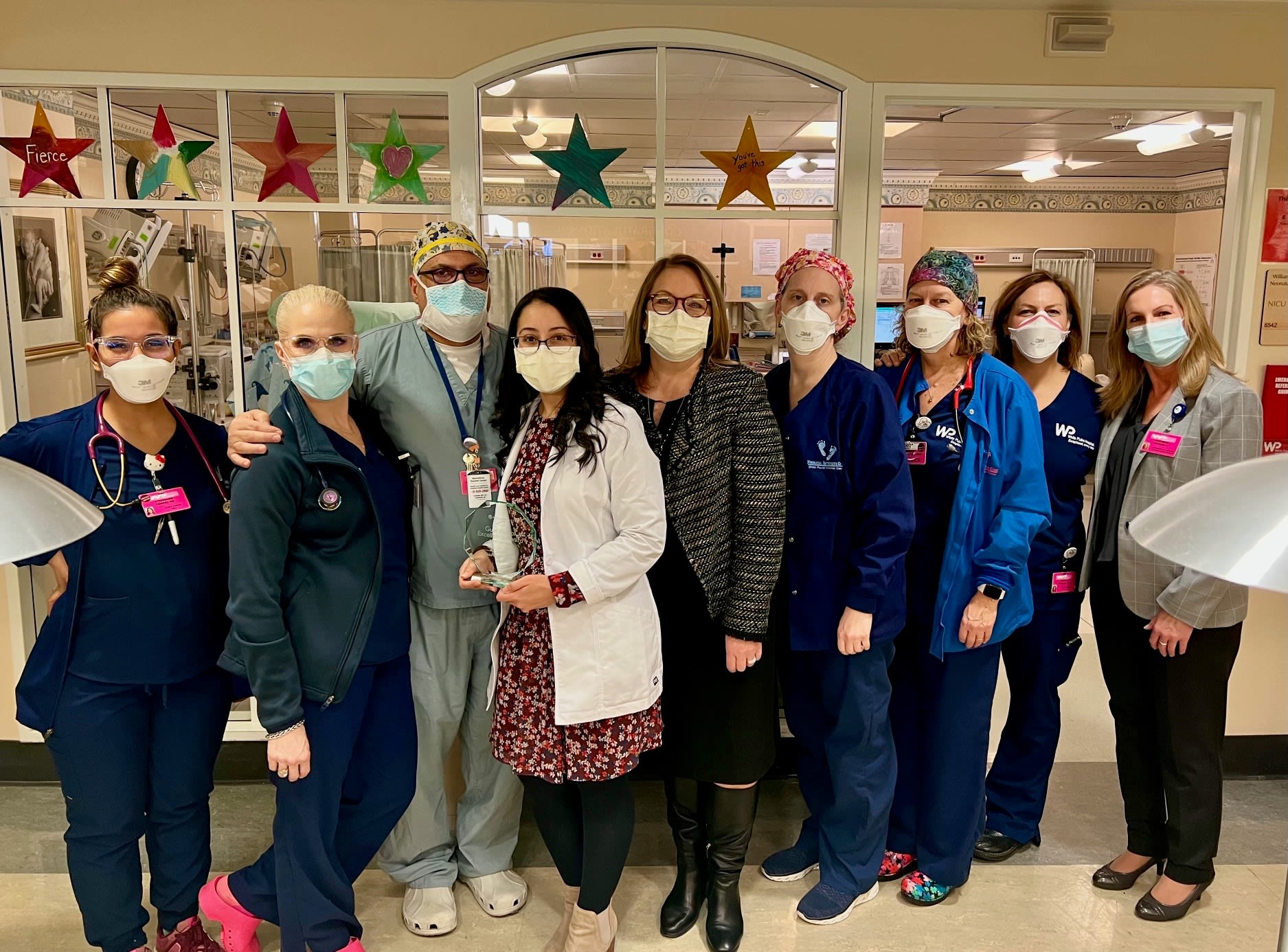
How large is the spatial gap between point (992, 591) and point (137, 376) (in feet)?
6.61

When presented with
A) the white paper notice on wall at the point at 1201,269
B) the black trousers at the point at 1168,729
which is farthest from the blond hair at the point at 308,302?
the white paper notice on wall at the point at 1201,269

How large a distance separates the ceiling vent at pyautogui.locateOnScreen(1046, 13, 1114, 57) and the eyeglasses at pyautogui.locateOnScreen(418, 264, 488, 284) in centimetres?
193

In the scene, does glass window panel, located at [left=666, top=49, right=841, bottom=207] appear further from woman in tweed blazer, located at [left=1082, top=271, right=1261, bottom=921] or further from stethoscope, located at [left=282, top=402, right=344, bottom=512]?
stethoscope, located at [left=282, top=402, right=344, bottom=512]

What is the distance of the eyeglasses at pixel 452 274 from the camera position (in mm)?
2209

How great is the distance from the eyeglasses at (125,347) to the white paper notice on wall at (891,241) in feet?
22.7

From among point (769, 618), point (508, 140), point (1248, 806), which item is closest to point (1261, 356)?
point (1248, 806)

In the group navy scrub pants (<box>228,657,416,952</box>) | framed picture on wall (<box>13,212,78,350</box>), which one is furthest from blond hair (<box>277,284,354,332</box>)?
framed picture on wall (<box>13,212,78,350</box>)

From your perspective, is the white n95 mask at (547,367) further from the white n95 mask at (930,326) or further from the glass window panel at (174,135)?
the glass window panel at (174,135)

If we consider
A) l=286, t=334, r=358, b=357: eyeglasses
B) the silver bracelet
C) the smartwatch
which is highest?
l=286, t=334, r=358, b=357: eyeglasses

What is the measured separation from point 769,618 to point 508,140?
181 centimetres

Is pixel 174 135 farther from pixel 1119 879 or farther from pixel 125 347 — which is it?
pixel 1119 879

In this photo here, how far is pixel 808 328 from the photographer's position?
2.19m

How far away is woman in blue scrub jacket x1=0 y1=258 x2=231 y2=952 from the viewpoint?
1.92 metres

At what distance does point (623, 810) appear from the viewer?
2117 millimetres
